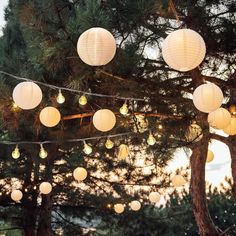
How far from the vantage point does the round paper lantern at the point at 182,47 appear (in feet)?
6.78

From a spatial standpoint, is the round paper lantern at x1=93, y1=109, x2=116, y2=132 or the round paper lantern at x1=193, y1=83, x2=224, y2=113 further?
the round paper lantern at x1=93, y1=109, x2=116, y2=132

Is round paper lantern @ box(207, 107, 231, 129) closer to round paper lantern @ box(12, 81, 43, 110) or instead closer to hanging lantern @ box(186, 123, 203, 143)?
hanging lantern @ box(186, 123, 203, 143)

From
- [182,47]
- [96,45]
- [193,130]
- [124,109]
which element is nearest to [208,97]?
[182,47]

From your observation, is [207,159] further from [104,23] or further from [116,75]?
[104,23]

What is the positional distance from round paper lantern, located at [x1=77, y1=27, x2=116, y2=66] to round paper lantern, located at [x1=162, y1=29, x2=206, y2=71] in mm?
308

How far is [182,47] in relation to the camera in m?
2.06

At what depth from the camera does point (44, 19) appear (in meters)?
2.93

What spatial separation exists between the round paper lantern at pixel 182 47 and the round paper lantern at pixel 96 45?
1.01ft

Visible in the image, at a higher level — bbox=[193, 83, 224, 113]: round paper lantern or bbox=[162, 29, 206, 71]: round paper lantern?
bbox=[193, 83, 224, 113]: round paper lantern

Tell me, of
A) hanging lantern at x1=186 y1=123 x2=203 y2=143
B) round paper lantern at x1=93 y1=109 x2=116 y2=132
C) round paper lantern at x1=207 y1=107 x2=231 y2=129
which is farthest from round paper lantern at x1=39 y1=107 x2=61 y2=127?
A: round paper lantern at x1=207 y1=107 x2=231 y2=129

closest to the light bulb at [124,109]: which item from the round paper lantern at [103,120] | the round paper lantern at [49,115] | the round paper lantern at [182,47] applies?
the round paper lantern at [103,120]

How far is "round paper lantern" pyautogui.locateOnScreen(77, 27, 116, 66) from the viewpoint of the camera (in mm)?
2199

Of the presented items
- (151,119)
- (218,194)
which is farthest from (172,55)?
(218,194)

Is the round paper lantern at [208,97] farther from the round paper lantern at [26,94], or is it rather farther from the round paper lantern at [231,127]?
the round paper lantern at [26,94]
